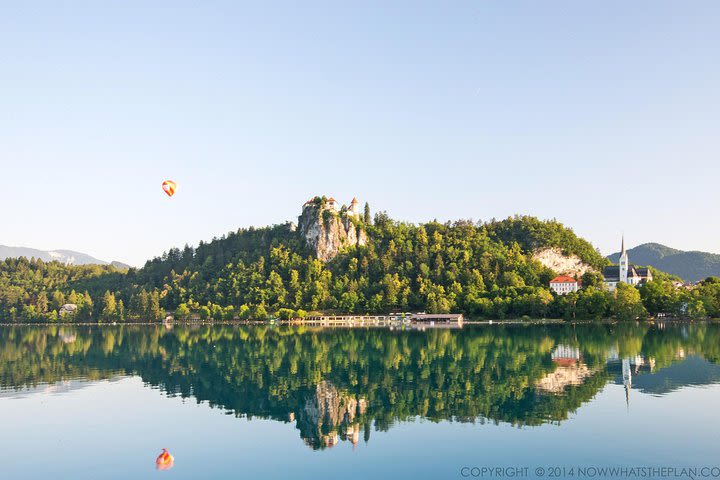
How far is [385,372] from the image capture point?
63250 millimetres

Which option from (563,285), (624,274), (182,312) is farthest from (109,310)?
(624,274)

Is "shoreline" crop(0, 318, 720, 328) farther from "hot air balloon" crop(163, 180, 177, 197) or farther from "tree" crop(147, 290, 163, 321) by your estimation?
"hot air balloon" crop(163, 180, 177, 197)

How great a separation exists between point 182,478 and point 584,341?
74.6m

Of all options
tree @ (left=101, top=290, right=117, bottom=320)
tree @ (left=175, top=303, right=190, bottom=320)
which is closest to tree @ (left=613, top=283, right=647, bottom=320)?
tree @ (left=175, top=303, right=190, bottom=320)

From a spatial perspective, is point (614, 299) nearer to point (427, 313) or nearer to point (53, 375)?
point (427, 313)

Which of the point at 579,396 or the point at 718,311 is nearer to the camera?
the point at 579,396

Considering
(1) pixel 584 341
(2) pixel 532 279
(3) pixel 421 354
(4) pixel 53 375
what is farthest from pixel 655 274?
(4) pixel 53 375

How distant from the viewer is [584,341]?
300 ft

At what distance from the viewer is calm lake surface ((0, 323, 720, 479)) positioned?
106 feet

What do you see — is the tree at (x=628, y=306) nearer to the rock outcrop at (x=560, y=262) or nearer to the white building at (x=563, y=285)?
the white building at (x=563, y=285)

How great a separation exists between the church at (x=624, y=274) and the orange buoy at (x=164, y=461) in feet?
540

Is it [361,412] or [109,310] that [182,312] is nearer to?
[109,310]

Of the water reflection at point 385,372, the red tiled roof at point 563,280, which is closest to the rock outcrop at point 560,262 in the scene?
the red tiled roof at point 563,280

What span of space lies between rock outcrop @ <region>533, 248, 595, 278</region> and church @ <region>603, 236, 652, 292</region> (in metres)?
11.6
